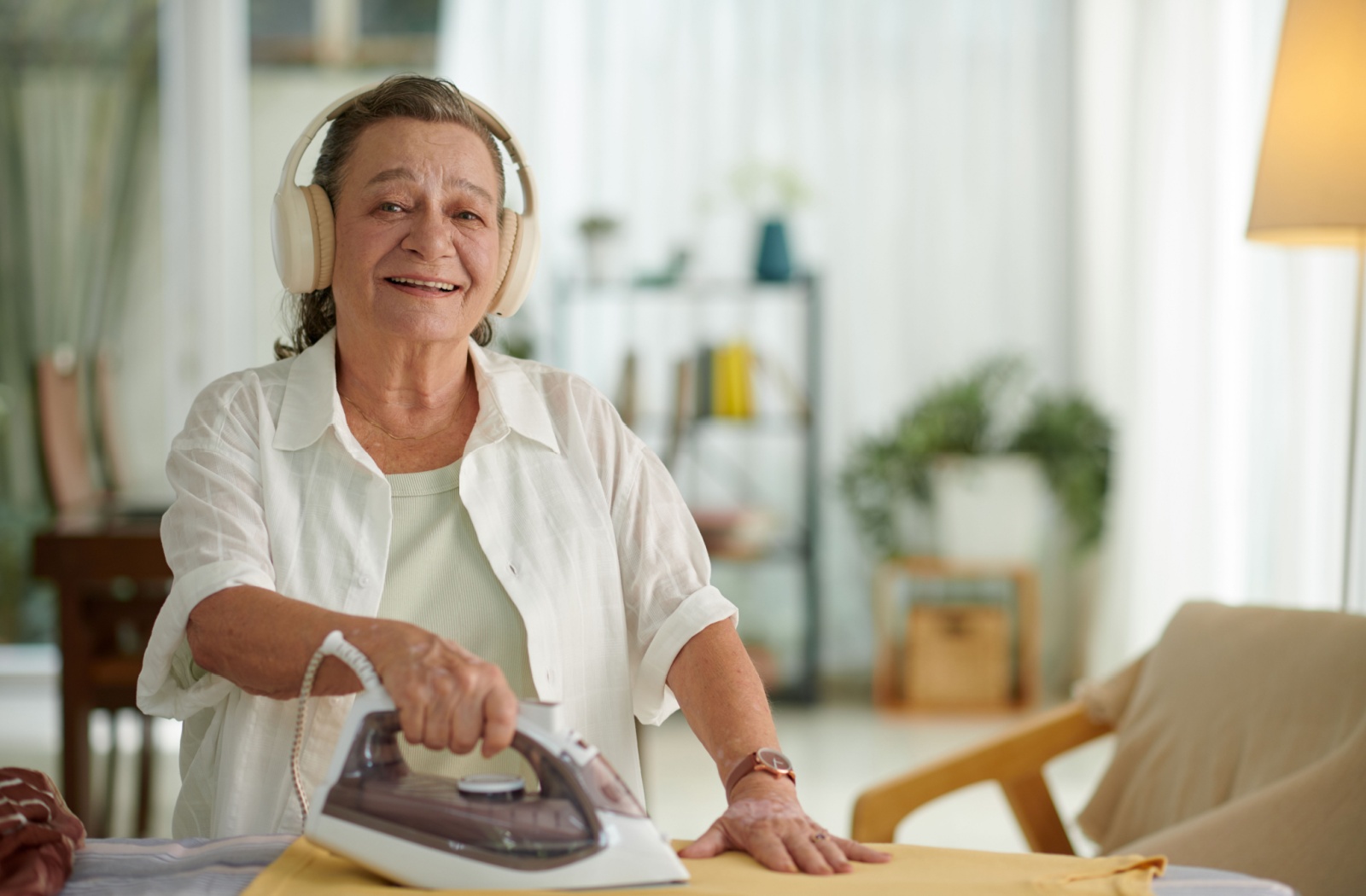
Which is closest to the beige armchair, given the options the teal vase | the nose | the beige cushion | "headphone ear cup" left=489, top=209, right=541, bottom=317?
the beige cushion

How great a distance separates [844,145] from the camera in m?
4.71

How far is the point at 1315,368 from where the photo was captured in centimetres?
312

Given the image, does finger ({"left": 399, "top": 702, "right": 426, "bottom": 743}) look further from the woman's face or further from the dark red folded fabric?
the woman's face

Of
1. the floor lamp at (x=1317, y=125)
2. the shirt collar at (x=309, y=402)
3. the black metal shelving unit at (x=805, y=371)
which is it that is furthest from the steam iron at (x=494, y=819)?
the black metal shelving unit at (x=805, y=371)

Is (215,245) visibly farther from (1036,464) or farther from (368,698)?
(368,698)

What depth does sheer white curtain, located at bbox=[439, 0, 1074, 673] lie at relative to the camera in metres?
4.68

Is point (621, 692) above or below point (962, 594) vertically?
above

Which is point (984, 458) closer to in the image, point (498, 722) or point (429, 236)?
point (429, 236)

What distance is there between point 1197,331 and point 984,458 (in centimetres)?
78

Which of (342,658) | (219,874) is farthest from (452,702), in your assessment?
(219,874)

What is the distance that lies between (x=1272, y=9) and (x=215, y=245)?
3.39 m

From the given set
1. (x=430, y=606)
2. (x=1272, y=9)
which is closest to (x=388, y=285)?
(x=430, y=606)

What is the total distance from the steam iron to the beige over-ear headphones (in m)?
0.63

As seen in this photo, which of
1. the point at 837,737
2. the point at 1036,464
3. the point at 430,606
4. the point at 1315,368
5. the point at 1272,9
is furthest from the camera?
the point at 1036,464
